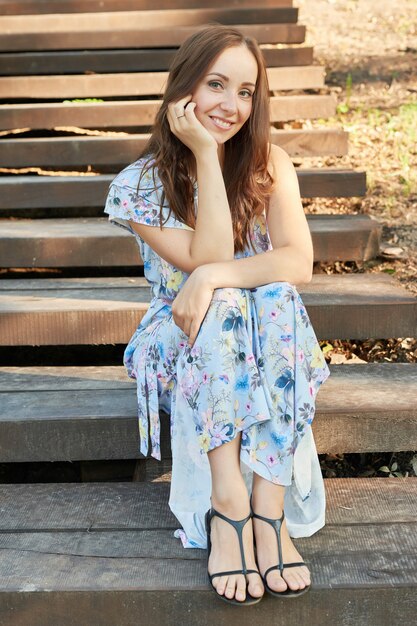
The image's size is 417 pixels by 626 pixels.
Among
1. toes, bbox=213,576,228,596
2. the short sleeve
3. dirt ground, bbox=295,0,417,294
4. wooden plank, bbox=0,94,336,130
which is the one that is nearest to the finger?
the short sleeve

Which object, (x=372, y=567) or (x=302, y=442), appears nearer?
(x=372, y=567)

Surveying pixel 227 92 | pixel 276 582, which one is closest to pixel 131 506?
pixel 276 582

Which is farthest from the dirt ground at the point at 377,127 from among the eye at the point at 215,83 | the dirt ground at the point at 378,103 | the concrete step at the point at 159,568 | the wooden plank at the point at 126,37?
the eye at the point at 215,83

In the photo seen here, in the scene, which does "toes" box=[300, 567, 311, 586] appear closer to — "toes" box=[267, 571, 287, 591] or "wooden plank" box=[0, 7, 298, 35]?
"toes" box=[267, 571, 287, 591]

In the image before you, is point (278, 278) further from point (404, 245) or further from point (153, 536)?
point (404, 245)

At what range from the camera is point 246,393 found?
215 cm

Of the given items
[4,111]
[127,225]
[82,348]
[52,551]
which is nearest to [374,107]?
[4,111]

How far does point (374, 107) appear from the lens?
5043 mm

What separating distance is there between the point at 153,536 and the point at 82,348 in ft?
4.87

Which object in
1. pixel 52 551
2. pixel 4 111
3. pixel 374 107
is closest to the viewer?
pixel 52 551

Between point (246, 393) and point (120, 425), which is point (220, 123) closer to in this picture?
point (246, 393)

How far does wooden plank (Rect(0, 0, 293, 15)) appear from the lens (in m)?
5.62

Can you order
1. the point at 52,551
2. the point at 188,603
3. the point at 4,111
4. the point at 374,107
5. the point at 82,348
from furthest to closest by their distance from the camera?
the point at 374,107, the point at 4,111, the point at 82,348, the point at 52,551, the point at 188,603

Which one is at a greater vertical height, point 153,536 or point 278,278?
point 278,278
